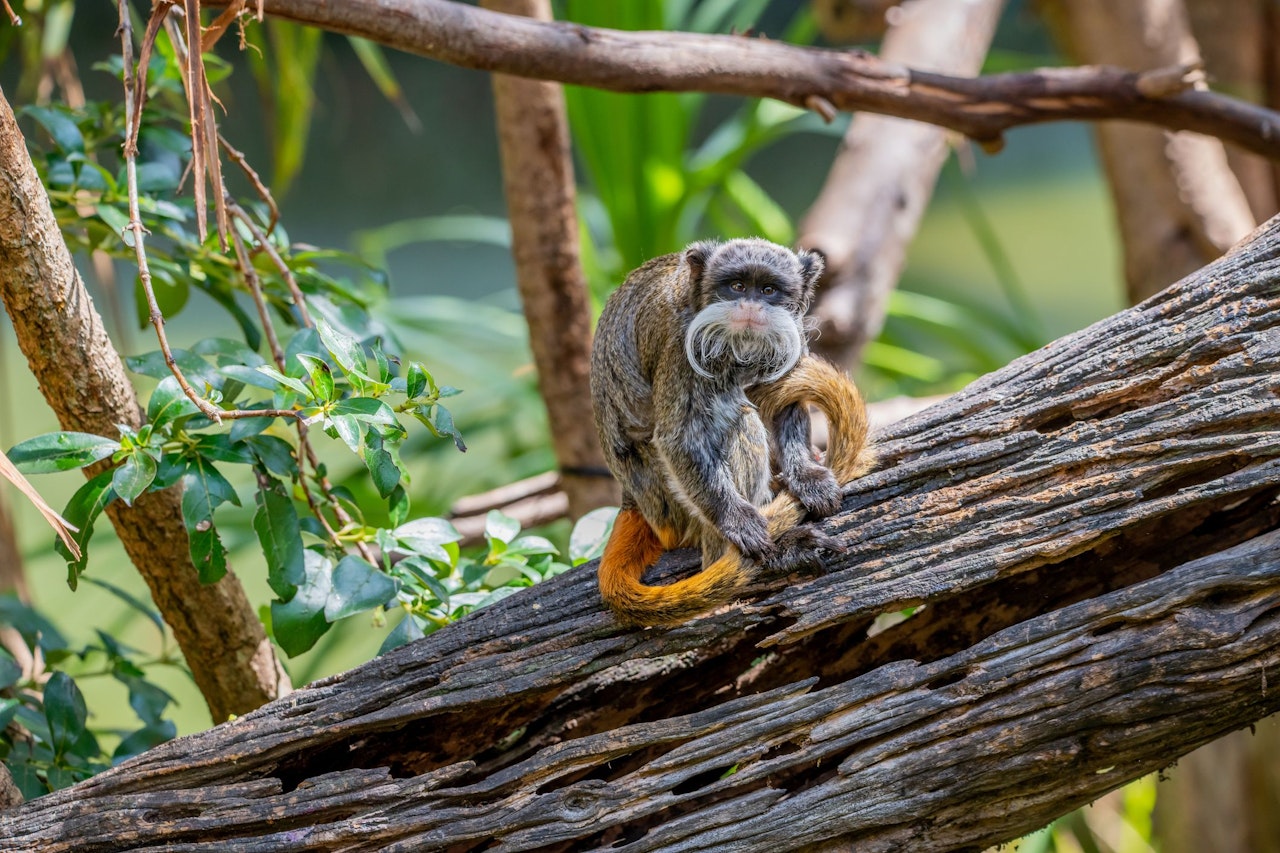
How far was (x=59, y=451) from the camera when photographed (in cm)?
155

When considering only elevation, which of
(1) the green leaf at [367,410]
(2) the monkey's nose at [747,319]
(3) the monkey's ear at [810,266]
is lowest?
(1) the green leaf at [367,410]

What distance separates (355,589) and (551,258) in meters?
1.59

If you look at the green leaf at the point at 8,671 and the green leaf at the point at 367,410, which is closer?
the green leaf at the point at 367,410

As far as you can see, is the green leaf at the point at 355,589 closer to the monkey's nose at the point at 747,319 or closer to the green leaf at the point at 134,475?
the green leaf at the point at 134,475

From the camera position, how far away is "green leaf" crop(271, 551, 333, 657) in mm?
1736

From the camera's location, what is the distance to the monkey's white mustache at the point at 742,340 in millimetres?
1921

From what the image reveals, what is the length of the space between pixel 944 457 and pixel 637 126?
9.36 feet

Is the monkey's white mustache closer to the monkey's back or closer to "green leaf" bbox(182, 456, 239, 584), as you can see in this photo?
the monkey's back

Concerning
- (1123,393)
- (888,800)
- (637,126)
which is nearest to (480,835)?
(888,800)

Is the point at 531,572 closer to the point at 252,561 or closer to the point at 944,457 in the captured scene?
the point at 944,457

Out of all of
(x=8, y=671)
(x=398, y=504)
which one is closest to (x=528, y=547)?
(x=398, y=504)

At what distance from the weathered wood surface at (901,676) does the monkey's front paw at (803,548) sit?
0.02m

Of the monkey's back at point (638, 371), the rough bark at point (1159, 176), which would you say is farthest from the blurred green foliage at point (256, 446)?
the rough bark at point (1159, 176)

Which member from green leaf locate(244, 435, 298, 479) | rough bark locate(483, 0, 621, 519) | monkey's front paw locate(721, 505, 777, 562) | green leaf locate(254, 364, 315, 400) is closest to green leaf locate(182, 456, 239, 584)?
green leaf locate(244, 435, 298, 479)
